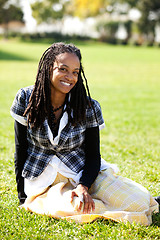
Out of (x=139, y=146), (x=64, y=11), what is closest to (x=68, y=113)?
(x=139, y=146)

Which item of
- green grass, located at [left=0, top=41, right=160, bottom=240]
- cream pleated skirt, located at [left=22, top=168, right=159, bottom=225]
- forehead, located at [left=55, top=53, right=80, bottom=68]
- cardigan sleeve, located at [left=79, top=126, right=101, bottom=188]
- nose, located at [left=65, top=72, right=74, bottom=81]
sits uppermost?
forehead, located at [left=55, top=53, right=80, bottom=68]

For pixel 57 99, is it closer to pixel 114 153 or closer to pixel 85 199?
pixel 85 199

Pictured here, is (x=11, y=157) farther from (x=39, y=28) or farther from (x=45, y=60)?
(x=39, y=28)

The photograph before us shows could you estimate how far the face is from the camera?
310cm

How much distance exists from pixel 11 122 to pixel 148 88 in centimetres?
701

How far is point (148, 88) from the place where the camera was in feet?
43.1

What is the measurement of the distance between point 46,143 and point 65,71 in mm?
631

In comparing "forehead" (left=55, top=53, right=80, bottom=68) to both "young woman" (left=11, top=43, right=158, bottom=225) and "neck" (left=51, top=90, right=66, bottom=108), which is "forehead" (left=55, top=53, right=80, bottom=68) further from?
"neck" (left=51, top=90, right=66, bottom=108)

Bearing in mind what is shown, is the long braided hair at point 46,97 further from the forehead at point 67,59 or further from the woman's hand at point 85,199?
the woman's hand at point 85,199

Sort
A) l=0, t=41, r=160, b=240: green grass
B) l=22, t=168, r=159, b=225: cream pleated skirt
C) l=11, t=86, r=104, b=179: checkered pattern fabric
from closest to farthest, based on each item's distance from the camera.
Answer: l=0, t=41, r=160, b=240: green grass < l=22, t=168, r=159, b=225: cream pleated skirt < l=11, t=86, r=104, b=179: checkered pattern fabric

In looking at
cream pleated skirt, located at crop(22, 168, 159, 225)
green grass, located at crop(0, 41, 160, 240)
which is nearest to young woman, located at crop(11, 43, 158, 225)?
cream pleated skirt, located at crop(22, 168, 159, 225)

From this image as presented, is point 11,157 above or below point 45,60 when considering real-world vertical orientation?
below

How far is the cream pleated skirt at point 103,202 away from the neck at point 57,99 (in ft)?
2.01

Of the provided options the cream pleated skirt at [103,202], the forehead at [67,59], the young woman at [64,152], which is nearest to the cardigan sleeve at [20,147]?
the young woman at [64,152]
